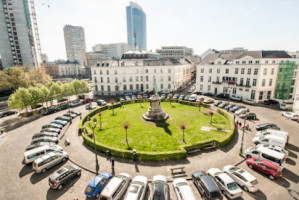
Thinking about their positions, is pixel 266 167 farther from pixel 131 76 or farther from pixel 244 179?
pixel 131 76

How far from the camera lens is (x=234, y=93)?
4969 centimetres

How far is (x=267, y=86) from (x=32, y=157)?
56.0 metres

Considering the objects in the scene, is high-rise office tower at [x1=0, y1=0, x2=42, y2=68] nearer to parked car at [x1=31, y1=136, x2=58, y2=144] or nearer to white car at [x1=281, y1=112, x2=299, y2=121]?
parked car at [x1=31, y1=136, x2=58, y2=144]

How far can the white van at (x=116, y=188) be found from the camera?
13195 mm

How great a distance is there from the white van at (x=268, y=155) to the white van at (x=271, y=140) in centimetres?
272

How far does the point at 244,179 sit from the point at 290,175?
6.21m

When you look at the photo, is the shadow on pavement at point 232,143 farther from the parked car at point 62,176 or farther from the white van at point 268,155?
the parked car at point 62,176

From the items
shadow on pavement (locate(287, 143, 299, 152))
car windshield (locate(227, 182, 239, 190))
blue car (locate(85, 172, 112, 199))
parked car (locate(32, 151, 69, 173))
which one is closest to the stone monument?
parked car (locate(32, 151, 69, 173))

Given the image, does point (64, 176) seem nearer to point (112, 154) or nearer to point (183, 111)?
point (112, 154)

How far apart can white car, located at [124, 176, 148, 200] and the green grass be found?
7011 mm

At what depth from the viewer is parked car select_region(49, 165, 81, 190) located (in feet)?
49.9

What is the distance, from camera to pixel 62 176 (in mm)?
15789

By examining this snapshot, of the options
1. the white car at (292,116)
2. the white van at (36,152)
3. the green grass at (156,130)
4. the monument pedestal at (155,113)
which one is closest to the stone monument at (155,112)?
the monument pedestal at (155,113)

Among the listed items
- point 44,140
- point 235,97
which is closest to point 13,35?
point 44,140
